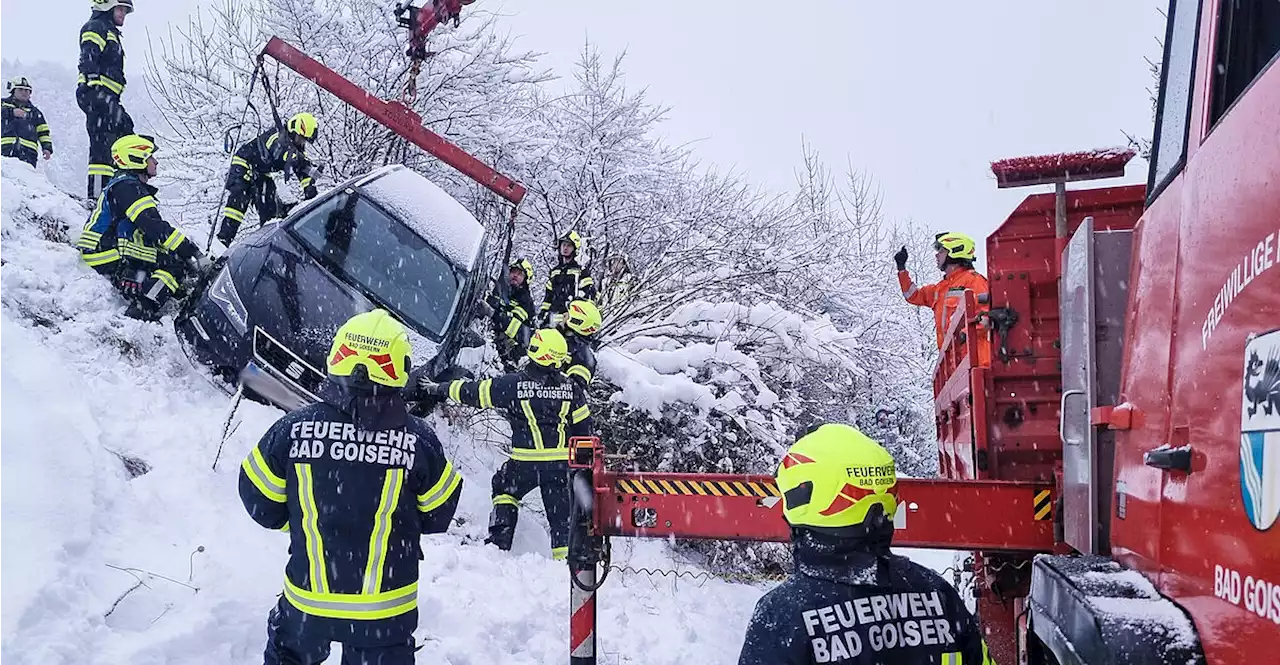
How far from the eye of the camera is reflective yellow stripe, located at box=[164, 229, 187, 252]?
6934 millimetres

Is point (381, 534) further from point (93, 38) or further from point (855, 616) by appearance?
point (93, 38)

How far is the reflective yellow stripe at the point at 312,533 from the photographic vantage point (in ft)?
11.1

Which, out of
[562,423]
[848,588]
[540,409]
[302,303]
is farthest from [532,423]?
[848,588]

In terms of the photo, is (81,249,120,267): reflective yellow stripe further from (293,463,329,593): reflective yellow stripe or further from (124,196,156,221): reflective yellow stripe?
(293,463,329,593): reflective yellow stripe

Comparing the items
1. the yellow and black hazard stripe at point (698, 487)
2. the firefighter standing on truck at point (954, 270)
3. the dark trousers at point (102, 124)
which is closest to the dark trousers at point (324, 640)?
the yellow and black hazard stripe at point (698, 487)

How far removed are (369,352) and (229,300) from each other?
3.58 m

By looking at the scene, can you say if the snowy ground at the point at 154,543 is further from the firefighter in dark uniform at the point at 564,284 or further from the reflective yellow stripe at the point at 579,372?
the firefighter in dark uniform at the point at 564,284

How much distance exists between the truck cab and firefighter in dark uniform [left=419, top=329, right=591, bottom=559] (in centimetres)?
392

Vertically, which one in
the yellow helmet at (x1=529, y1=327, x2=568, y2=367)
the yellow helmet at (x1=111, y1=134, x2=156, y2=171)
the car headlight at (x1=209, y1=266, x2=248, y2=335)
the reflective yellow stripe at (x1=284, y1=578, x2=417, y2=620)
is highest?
the yellow helmet at (x1=111, y1=134, x2=156, y2=171)

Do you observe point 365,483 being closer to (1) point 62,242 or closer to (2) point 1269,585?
(2) point 1269,585

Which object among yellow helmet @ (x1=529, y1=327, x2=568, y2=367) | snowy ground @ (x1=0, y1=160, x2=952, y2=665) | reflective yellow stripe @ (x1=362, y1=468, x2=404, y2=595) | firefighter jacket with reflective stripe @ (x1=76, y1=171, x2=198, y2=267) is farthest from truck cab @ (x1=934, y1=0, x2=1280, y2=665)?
firefighter jacket with reflective stripe @ (x1=76, y1=171, x2=198, y2=267)

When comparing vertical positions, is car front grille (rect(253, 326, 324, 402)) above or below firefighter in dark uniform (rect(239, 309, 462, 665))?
above

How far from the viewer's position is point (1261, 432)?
1516mm

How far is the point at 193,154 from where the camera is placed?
38.7 ft
